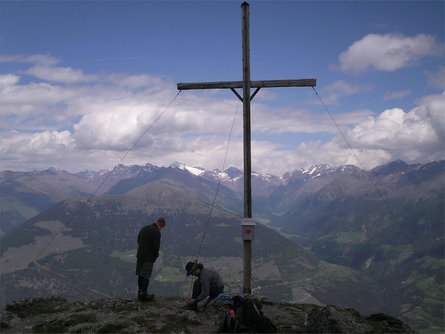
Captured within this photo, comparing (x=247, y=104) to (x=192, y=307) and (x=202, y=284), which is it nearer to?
(x=202, y=284)

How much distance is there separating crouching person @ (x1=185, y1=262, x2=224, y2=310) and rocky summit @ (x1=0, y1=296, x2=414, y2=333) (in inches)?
17.3

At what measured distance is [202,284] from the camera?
15000 millimetres

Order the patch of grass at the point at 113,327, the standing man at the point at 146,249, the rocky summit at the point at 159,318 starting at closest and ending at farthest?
the rocky summit at the point at 159,318 < the patch of grass at the point at 113,327 < the standing man at the point at 146,249

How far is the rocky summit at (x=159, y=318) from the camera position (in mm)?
12016

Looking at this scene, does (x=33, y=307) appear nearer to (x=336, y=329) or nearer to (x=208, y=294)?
(x=208, y=294)

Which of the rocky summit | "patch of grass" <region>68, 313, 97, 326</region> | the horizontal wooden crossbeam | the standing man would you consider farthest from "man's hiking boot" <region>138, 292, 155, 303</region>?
the horizontal wooden crossbeam

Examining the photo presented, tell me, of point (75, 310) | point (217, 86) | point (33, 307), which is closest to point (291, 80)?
point (217, 86)

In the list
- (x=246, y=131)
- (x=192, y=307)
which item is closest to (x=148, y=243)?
(x=192, y=307)

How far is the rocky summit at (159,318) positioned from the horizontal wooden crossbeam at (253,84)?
10230 mm

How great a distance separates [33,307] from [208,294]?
8536mm

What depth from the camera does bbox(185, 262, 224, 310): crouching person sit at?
14781mm

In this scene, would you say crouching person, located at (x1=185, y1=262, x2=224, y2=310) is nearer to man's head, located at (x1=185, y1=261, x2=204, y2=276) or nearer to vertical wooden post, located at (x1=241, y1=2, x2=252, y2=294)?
man's head, located at (x1=185, y1=261, x2=204, y2=276)

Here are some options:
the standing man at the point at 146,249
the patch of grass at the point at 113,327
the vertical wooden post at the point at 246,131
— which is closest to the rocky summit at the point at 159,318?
the patch of grass at the point at 113,327

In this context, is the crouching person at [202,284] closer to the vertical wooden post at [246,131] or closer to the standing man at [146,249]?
the vertical wooden post at [246,131]
